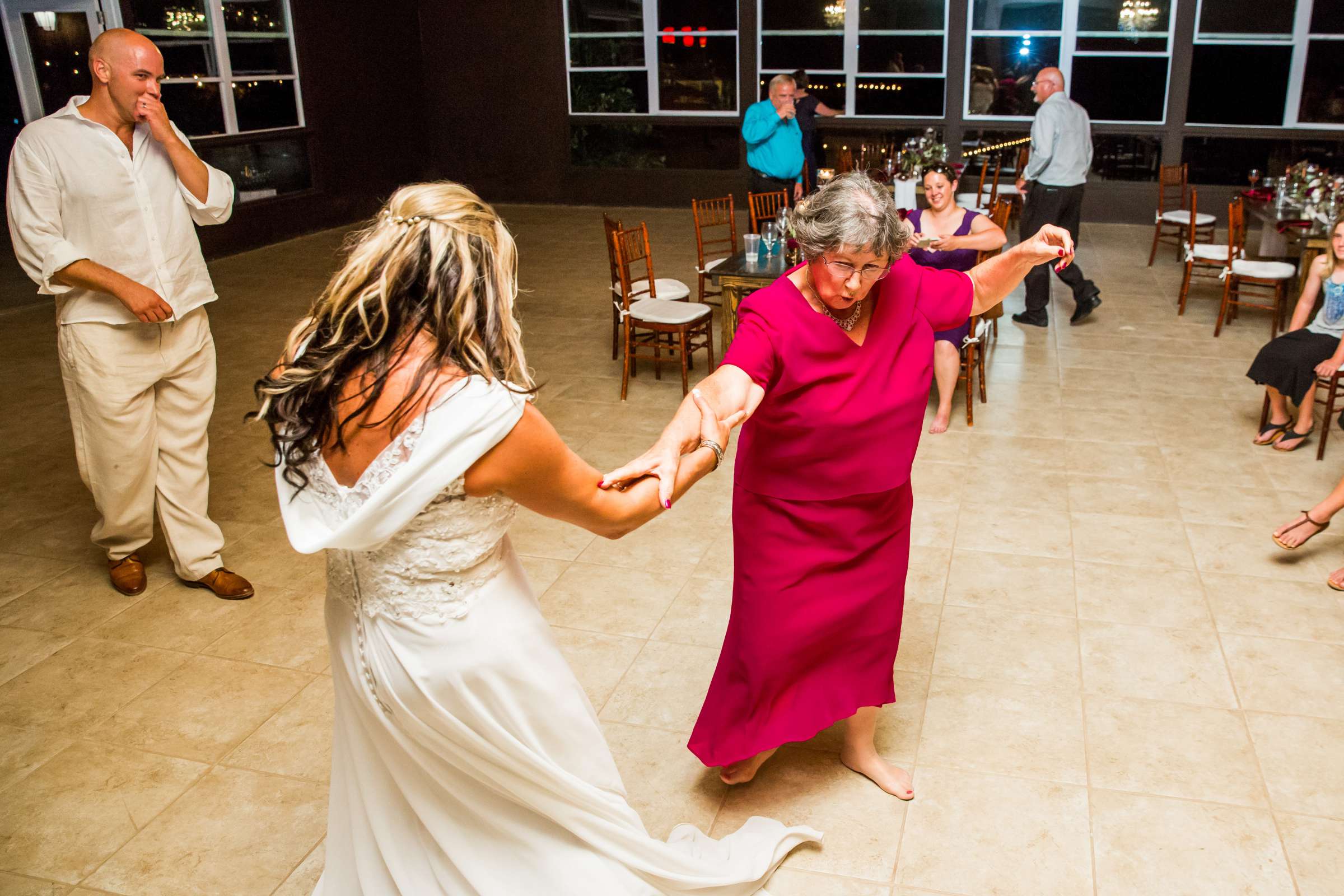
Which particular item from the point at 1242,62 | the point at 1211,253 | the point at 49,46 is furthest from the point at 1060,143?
the point at 49,46

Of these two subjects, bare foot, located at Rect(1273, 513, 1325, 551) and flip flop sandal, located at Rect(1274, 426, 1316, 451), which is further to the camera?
flip flop sandal, located at Rect(1274, 426, 1316, 451)

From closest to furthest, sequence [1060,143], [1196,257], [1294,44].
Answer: [1060,143], [1196,257], [1294,44]

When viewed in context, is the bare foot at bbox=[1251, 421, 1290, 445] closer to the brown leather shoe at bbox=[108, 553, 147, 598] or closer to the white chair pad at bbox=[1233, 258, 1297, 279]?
the white chair pad at bbox=[1233, 258, 1297, 279]

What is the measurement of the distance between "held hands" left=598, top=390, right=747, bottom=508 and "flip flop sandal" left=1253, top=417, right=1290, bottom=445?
13.3ft

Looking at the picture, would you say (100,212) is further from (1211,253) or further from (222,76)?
(222,76)

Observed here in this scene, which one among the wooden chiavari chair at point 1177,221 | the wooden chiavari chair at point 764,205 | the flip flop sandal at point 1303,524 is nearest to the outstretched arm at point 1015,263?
the flip flop sandal at point 1303,524

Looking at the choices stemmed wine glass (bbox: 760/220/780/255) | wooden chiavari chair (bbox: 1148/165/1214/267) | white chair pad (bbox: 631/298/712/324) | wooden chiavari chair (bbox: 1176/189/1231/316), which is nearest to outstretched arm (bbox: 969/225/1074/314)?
white chair pad (bbox: 631/298/712/324)

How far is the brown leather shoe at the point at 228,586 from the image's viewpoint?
3924mm

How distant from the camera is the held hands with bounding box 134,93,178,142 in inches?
137

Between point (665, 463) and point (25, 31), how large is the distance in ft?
29.3

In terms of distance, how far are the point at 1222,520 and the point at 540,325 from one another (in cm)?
467

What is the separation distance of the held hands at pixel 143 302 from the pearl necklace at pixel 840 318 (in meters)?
2.25

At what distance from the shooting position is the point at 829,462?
2.50 meters

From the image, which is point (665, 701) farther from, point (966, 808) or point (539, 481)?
point (539, 481)
